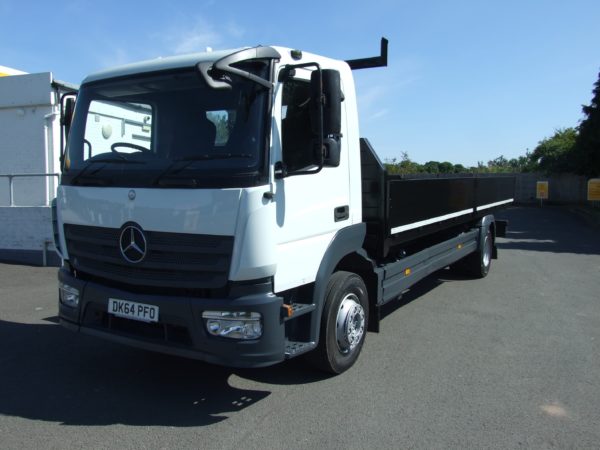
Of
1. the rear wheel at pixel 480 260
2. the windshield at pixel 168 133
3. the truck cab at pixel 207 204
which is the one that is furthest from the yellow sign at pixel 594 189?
the windshield at pixel 168 133

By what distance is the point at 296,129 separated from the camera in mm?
3793

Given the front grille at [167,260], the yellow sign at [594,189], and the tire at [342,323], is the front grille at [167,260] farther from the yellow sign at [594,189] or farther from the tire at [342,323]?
the yellow sign at [594,189]

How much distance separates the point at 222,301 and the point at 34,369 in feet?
7.85

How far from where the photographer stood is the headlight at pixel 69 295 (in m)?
4.10

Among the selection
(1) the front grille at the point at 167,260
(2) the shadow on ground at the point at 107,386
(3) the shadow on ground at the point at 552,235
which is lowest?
(2) the shadow on ground at the point at 107,386

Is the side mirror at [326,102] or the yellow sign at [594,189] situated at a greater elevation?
the side mirror at [326,102]

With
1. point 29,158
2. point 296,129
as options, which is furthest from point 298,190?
point 29,158

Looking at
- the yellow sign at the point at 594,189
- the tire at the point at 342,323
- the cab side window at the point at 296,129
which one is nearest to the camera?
the cab side window at the point at 296,129

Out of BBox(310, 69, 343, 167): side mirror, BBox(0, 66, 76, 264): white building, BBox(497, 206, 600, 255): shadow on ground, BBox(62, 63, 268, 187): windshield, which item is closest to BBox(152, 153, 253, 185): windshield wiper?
Result: BBox(62, 63, 268, 187): windshield

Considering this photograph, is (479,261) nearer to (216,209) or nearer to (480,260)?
(480,260)

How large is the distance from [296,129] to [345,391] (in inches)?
85.2

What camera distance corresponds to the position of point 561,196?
32188 millimetres

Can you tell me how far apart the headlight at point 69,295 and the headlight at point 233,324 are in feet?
4.39

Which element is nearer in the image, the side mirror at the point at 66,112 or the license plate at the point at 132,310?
the license plate at the point at 132,310
